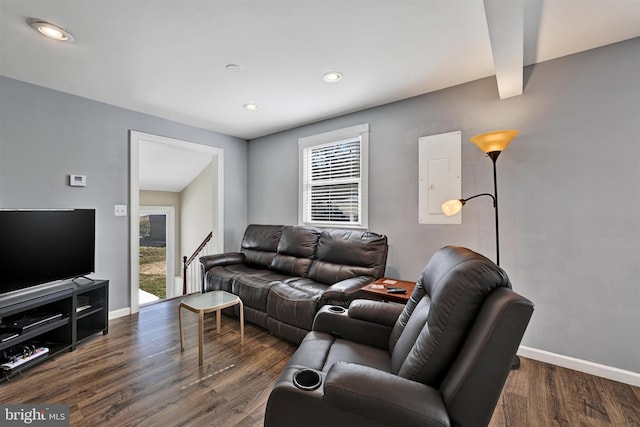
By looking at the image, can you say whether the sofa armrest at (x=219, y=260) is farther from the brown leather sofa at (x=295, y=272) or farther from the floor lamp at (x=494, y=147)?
the floor lamp at (x=494, y=147)

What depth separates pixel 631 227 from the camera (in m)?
1.94

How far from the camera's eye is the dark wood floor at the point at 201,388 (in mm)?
1643

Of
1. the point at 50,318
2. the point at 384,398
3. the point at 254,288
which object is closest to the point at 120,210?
the point at 50,318

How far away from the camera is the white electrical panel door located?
8.67ft

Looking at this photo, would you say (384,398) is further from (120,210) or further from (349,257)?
(120,210)

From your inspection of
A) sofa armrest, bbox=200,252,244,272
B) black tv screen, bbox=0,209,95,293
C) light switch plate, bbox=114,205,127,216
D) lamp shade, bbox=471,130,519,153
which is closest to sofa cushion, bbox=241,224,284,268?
sofa armrest, bbox=200,252,244,272

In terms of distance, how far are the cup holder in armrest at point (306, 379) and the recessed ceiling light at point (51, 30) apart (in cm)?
264

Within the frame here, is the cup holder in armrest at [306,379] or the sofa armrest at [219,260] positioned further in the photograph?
the sofa armrest at [219,260]

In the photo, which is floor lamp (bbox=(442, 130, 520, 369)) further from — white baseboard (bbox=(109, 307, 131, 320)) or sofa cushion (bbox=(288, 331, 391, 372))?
white baseboard (bbox=(109, 307, 131, 320))

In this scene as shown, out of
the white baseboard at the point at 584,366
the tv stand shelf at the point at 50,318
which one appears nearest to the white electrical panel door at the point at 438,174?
the white baseboard at the point at 584,366

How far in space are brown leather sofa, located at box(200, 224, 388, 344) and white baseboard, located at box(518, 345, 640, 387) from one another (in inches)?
55.0

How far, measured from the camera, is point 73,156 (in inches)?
114

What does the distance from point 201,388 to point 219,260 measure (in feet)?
6.09

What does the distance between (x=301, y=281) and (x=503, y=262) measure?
195 cm
